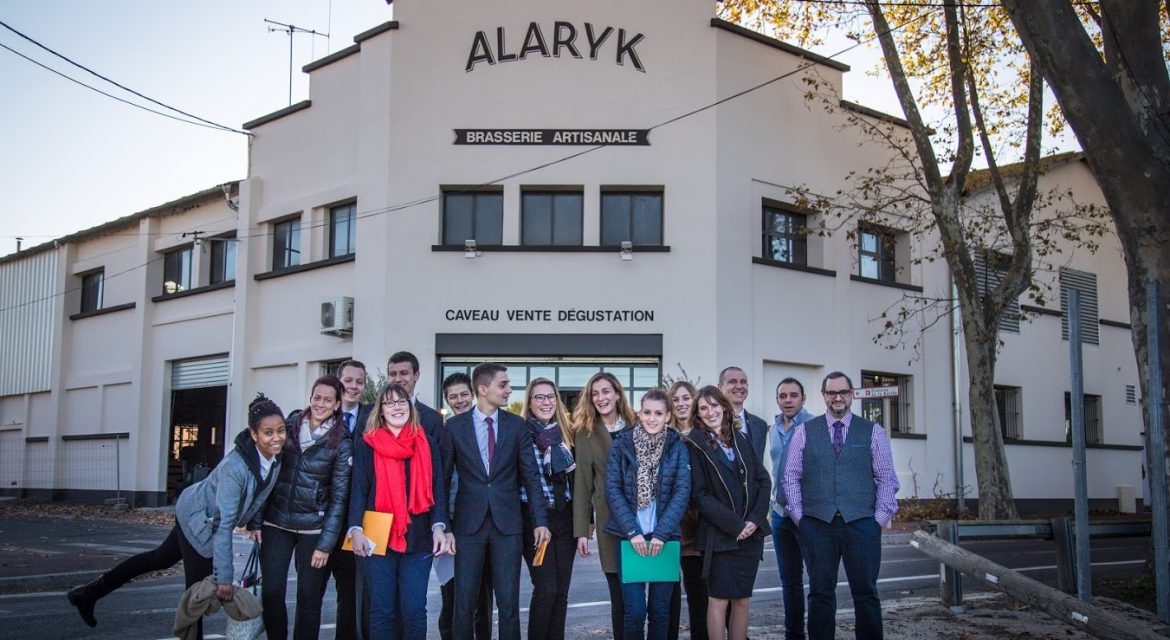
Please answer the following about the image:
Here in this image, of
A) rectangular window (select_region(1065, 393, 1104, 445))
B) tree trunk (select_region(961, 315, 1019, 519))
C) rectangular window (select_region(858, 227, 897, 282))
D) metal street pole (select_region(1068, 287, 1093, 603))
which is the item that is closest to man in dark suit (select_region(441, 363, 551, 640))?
metal street pole (select_region(1068, 287, 1093, 603))

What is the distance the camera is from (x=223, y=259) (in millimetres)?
26875

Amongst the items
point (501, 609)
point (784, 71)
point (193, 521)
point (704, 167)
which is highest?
point (784, 71)

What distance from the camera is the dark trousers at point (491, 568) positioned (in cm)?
705

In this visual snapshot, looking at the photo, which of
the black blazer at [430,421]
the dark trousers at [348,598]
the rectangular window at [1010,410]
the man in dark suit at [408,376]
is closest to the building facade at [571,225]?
the rectangular window at [1010,410]

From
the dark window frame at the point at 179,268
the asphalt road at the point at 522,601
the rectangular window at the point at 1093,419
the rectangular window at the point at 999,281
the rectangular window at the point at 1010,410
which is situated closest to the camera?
the asphalt road at the point at 522,601

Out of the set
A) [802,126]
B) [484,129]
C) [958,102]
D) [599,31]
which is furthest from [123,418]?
[958,102]

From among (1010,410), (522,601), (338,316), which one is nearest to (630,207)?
(338,316)

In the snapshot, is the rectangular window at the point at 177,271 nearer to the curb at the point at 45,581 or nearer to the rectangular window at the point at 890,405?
the curb at the point at 45,581

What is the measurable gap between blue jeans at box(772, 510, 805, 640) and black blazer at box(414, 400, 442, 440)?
260 centimetres

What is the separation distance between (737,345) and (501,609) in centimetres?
1507

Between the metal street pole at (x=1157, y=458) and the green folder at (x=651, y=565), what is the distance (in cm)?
336

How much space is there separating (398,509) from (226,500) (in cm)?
107

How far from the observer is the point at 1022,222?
1895 centimetres

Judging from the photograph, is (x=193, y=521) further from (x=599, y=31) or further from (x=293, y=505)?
(x=599, y=31)
